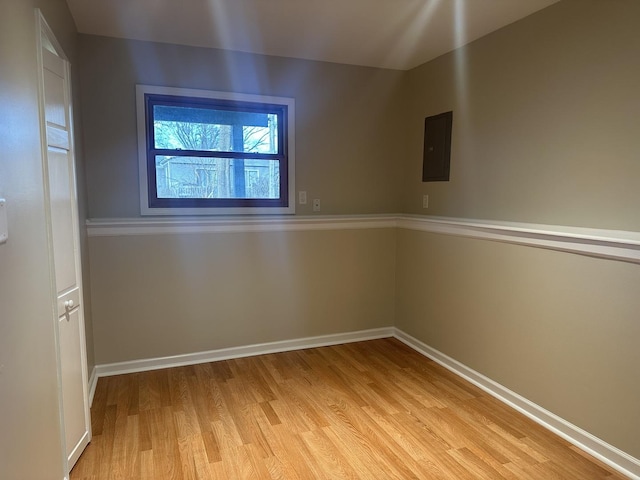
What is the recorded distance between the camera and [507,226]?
263 cm

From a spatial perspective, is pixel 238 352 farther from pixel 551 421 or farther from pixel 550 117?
pixel 550 117

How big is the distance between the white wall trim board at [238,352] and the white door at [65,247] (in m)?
0.86

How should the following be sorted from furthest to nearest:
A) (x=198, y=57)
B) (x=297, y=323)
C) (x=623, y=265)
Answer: (x=297, y=323), (x=198, y=57), (x=623, y=265)

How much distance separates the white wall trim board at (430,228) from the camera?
2021 mm

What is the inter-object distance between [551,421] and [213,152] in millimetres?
2864

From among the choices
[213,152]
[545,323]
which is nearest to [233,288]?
[213,152]

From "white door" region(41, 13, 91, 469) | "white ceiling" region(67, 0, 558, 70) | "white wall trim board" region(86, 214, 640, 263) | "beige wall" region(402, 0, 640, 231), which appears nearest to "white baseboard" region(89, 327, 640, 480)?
"white door" region(41, 13, 91, 469)

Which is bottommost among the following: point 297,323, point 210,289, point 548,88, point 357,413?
point 357,413

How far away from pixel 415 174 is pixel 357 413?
208cm

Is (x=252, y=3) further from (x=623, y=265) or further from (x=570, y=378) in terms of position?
(x=570, y=378)

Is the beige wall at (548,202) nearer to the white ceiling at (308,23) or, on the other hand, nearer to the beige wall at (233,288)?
the white ceiling at (308,23)

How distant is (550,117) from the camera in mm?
2422

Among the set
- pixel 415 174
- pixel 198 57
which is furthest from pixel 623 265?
pixel 198 57

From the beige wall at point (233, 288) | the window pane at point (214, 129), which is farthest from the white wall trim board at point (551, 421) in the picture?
the window pane at point (214, 129)
